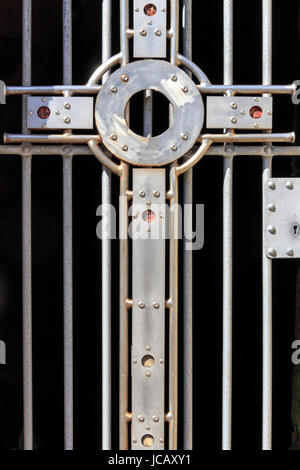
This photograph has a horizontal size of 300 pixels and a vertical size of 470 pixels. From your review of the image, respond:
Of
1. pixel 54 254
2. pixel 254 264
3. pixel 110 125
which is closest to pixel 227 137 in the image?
pixel 110 125

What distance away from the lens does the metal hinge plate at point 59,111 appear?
158cm

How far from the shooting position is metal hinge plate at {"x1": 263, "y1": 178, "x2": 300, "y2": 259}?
5.34 feet

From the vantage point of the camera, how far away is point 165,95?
158 centimetres

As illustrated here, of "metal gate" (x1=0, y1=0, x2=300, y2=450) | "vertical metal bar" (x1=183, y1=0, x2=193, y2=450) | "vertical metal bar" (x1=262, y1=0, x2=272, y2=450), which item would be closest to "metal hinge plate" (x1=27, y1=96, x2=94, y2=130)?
"metal gate" (x1=0, y1=0, x2=300, y2=450)

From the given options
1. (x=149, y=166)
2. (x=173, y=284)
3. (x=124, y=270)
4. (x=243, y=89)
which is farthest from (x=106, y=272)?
(x=243, y=89)

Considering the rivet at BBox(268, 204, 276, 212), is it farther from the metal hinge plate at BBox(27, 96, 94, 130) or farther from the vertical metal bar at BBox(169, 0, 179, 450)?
the metal hinge plate at BBox(27, 96, 94, 130)

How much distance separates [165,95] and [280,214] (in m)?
0.40

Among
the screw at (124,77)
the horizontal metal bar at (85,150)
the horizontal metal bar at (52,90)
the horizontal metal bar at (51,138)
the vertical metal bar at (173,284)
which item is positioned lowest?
the vertical metal bar at (173,284)

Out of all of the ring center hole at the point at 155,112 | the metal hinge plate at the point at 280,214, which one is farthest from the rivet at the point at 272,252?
the ring center hole at the point at 155,112

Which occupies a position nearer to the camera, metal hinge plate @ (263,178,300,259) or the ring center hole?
metal hinge plate @ (263,178,300,259)

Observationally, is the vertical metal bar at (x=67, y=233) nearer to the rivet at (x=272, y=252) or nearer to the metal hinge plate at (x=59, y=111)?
the metal hinge plate at (x=59, y=111)

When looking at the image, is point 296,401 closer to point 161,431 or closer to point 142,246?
point 161,431

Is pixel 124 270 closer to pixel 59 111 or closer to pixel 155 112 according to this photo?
pixel 59 111

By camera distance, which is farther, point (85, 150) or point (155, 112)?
point (155, 112)
